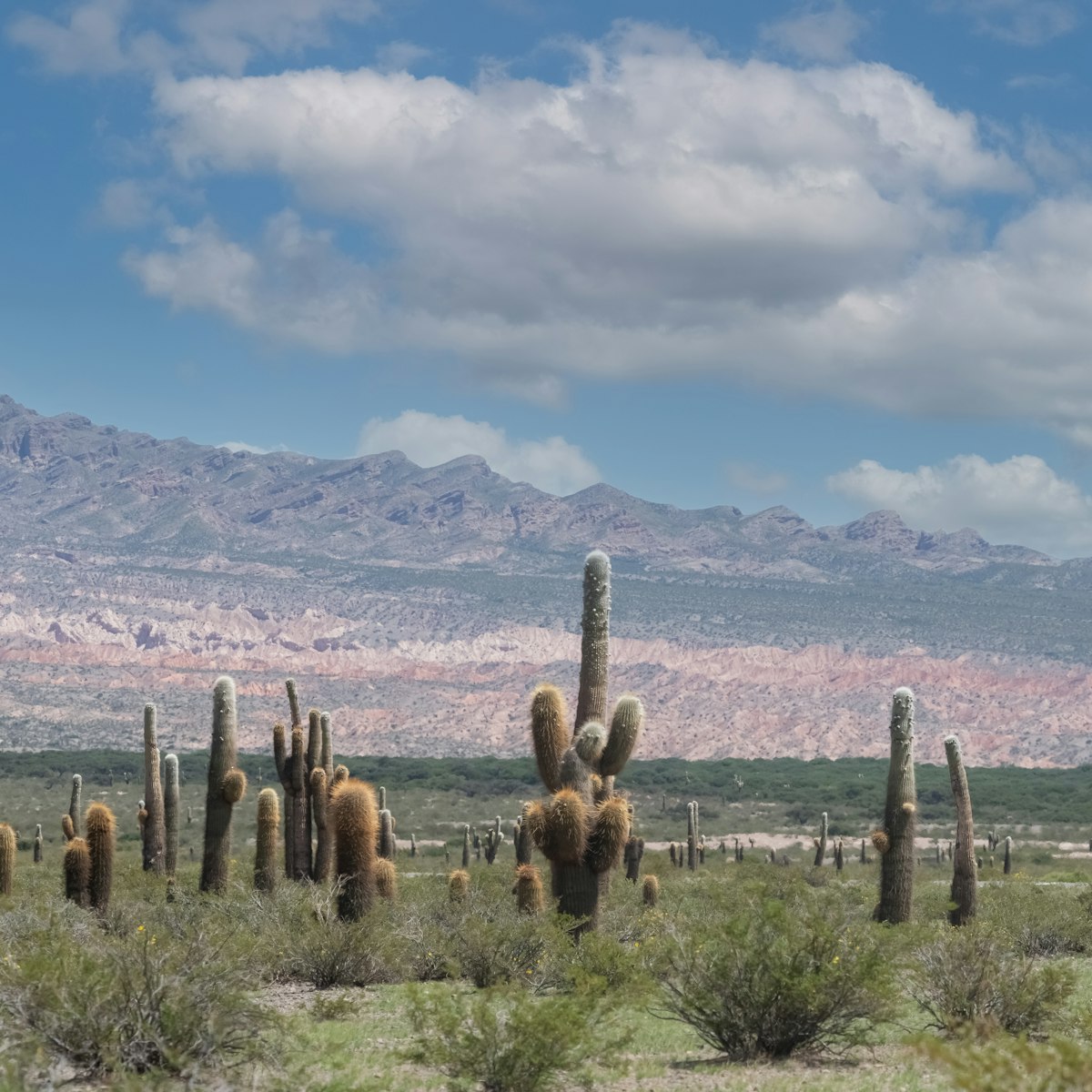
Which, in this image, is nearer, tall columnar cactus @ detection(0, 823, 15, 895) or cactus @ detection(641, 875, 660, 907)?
tall columnar cactus @ detection(0, 823, 15, 895)

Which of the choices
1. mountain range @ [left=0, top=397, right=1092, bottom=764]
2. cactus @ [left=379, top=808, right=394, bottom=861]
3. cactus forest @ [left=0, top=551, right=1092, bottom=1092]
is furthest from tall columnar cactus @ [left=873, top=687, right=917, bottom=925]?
mountain range @ [left=0, top=397, right=1092, bottom=764]

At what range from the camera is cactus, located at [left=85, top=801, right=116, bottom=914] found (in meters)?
20.1

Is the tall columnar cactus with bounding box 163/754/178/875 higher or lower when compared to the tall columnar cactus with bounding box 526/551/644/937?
lower

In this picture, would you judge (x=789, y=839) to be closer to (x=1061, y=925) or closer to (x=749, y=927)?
(x=1061, y=925)

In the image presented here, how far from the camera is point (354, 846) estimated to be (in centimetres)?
1927

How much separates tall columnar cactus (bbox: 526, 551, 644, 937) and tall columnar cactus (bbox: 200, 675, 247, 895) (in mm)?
5743

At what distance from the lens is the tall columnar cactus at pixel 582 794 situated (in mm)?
16828

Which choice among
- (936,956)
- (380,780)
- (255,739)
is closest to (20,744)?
(255,739)

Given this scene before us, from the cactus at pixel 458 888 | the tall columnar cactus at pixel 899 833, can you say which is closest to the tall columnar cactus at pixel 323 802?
the cactus at pixel 458 888

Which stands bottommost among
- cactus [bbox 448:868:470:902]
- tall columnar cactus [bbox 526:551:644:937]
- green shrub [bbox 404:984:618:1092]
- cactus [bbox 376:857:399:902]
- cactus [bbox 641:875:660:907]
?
cactus [bbox 641:875:660:907]

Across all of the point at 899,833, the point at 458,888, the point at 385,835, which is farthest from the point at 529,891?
the point at 385,835

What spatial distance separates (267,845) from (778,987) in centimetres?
1165

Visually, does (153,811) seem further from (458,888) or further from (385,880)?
(385,880)

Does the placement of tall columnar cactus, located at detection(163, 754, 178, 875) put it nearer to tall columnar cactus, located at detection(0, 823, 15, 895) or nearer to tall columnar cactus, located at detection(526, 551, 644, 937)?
tall columnar cactus, located at detection(0, 823, 15, 895)
